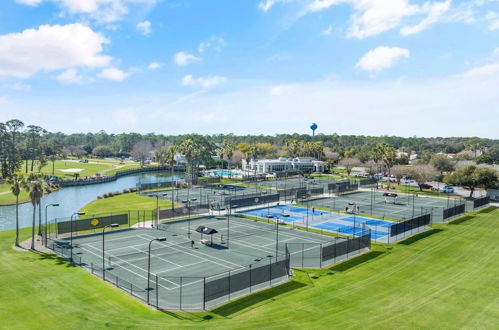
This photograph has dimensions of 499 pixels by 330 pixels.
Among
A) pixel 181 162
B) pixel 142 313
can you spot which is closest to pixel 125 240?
pixel 142 313

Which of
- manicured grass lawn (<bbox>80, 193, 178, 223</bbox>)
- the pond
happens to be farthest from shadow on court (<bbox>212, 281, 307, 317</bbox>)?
the pond

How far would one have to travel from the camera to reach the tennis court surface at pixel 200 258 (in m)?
27.5

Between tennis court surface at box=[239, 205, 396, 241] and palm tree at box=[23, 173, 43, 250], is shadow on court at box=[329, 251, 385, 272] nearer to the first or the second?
tennis court surface at box=[239, 205, 396, 241]

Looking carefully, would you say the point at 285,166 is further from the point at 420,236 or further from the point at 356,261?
the point at 356,261

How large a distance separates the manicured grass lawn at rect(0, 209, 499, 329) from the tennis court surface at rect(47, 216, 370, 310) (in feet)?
4.38

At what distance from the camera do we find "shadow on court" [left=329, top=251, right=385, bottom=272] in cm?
3372

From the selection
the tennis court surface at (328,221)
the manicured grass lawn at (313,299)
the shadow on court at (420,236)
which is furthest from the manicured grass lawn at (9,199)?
the shadow on court at (420,236)

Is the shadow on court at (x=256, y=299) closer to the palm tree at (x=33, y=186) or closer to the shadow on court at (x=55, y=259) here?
the shadow on court at (x=55, y=259)

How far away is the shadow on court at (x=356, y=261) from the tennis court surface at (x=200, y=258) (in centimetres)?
90

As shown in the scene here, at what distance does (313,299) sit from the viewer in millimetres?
26766

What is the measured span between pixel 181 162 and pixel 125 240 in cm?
11320

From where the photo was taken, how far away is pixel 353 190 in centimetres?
8856

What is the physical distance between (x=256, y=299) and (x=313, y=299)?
421 cm

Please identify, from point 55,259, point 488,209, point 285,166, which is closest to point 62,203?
point 55,259
